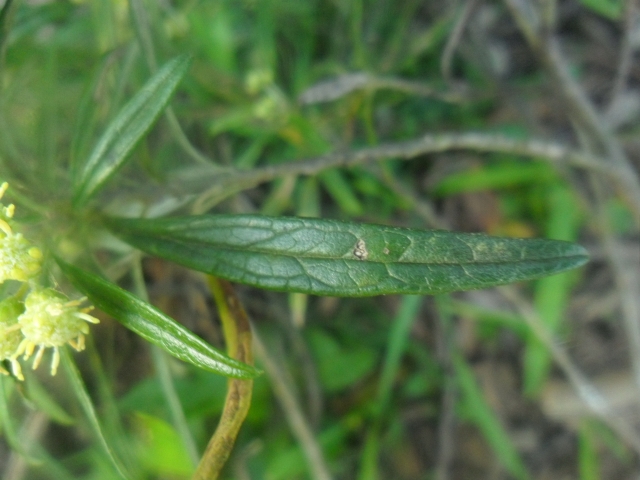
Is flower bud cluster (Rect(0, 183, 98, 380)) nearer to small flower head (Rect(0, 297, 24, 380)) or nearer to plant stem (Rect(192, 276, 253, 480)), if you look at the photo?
small flower head (Rect(0, 297, 24, 380))

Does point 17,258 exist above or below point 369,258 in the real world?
below

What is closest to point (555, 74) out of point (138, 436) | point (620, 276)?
point (620, 276)

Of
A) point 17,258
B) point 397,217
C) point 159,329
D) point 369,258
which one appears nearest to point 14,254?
point 17,258

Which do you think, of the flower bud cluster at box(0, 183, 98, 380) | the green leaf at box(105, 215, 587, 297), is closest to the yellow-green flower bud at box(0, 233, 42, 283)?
the flower bud cluster at box(0, 183, 98, 380)

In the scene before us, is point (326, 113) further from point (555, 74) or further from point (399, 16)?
point (555, 74)

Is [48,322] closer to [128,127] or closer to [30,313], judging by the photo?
[30,313]

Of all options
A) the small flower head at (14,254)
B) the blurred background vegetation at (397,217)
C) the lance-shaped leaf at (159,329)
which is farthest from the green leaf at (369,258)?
the blurred background vegetation at (397,217)

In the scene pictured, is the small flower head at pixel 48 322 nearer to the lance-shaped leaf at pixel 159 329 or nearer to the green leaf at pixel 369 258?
the lance-shaped leaf at pixel 159 329
